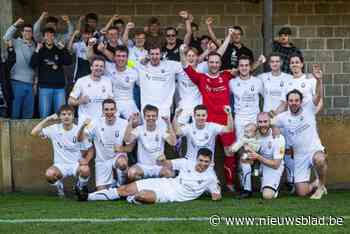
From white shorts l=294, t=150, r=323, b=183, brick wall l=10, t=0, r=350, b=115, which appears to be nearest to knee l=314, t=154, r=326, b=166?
white shorts l=294, t=150, r=323, b=183

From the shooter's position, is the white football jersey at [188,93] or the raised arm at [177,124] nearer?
the raised arm at [177,124]

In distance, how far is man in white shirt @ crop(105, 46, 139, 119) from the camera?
33.8ft

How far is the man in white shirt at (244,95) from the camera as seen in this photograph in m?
10.2

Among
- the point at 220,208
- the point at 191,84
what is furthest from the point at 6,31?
the point at 220,208

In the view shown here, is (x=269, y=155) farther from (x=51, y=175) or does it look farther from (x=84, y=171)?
(x=51, y=175)

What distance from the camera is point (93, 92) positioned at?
1018 centimetres

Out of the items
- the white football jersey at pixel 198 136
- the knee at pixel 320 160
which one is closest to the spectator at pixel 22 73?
the white football jersey at pixel 198 136

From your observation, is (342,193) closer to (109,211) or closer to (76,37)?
(109,211)

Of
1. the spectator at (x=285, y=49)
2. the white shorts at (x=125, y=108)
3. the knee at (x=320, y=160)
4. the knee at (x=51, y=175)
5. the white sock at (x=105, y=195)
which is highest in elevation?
the spectator at (x=285, y=49)

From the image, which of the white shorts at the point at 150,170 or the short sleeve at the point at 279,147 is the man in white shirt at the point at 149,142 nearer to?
the white shorts at the point at 150,170

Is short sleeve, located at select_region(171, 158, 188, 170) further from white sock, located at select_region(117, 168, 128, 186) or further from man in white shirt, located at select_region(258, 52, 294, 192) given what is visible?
man in white shirt, located at select_region(258, 52, 294, 192)

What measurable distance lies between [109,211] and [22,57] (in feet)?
11.1

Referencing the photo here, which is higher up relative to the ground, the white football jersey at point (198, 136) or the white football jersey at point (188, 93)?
the white football jersey at point (188, 93)

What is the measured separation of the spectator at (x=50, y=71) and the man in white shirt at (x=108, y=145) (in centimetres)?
111
